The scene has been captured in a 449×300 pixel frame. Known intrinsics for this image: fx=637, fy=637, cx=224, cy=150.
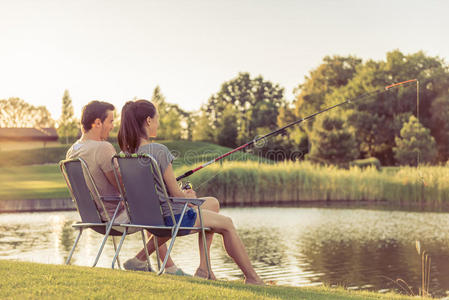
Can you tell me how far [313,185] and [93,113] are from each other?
1731 centimetres

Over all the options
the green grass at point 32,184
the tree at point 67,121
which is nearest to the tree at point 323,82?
the tree at point 67,121

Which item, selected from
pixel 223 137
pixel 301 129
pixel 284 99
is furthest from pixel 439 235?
pixel 284 99

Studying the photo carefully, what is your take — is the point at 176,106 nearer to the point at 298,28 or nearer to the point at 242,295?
the point at 298,28

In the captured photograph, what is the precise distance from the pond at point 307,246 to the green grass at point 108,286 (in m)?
3.78

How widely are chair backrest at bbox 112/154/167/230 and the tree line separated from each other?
2874cm

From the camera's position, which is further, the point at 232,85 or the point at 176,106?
the point at 176,106

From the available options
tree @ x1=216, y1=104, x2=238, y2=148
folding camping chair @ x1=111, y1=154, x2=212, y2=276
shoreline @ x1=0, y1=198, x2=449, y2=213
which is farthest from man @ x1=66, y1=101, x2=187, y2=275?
tree @ x1=216, y1=104, x2=238, y2=148

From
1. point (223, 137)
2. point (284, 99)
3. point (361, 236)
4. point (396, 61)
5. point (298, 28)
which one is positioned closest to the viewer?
point (361, 236)

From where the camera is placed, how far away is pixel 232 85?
59.1m

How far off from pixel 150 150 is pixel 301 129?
4351cm

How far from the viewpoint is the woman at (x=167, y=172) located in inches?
186

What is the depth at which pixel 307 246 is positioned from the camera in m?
12.2

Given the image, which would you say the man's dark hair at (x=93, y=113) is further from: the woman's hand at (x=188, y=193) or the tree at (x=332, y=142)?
the tree at (x=332, y=142)

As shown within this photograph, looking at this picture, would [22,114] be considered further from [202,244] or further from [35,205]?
[202,244]
